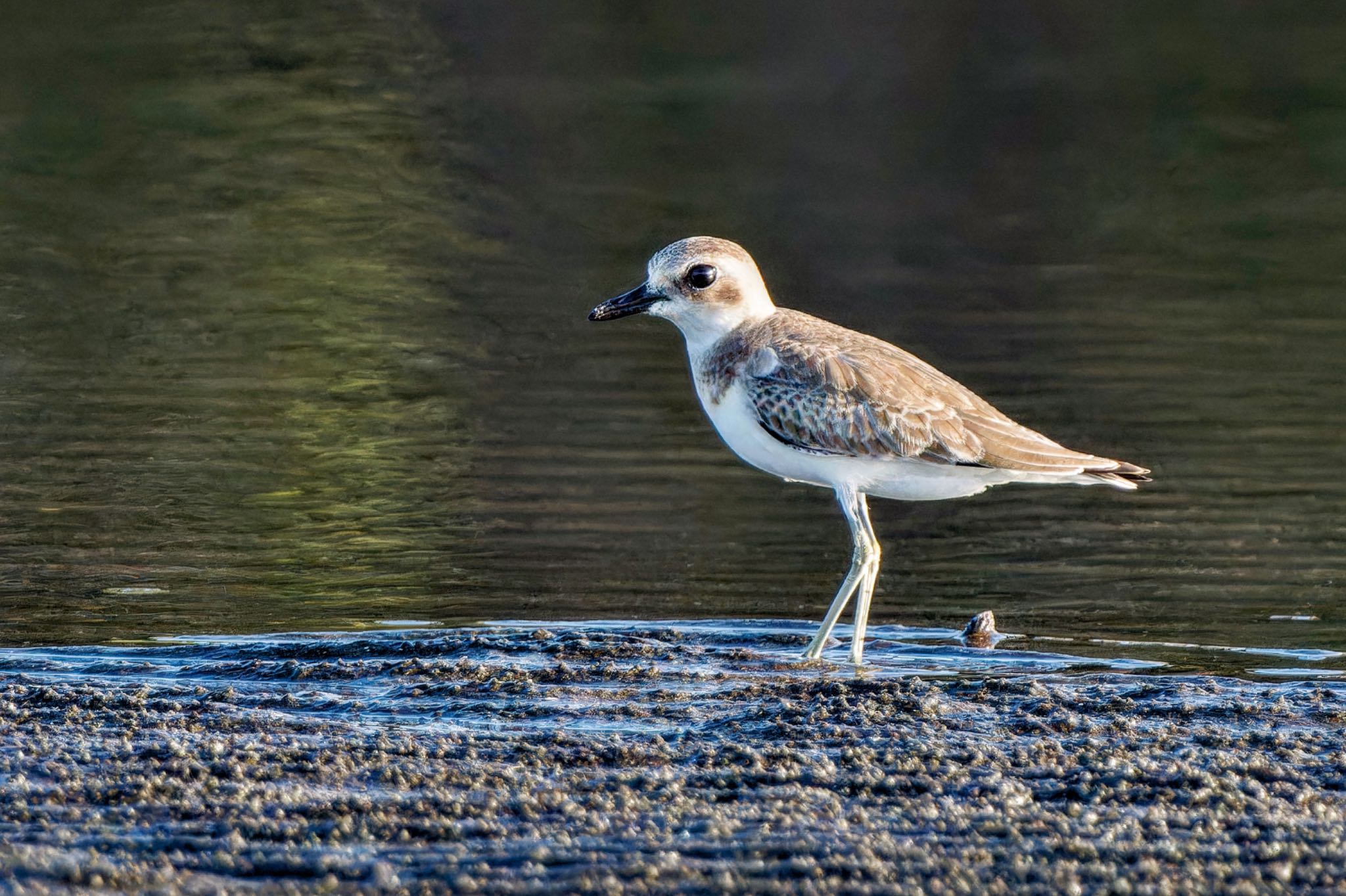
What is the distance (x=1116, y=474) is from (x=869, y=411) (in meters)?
1.23

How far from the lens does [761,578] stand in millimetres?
10508

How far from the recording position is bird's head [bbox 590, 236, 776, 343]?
975 centimetres

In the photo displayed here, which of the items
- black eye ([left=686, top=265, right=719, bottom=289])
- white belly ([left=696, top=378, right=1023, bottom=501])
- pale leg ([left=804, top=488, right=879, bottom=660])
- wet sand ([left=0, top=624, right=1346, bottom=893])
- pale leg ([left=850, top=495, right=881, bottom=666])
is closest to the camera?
wet sand ([left=0, top=624, right=1346, bottom=893])

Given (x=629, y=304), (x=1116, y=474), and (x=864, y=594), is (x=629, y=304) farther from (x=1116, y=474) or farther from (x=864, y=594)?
Result: (x=1116, y=474)

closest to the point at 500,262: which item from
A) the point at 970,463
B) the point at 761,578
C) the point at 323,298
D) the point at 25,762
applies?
the point at 323,298

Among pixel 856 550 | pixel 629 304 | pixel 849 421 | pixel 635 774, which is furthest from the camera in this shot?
pixel 629 304

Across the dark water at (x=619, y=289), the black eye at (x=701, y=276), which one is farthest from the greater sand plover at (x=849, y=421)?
the dark water at (x=619, y=289)

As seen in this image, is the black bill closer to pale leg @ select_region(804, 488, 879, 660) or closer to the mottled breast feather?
the mottled breast feather

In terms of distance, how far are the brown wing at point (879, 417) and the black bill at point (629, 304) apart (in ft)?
2.08

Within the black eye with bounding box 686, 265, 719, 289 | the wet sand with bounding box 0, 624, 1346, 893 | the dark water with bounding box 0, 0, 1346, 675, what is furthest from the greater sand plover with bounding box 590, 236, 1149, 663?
the wet sand with bounding box 0, 624, 1346, 893

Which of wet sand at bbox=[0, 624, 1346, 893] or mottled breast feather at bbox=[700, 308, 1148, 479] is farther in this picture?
mottled breast feather at bbox=[700, 308, 1148, 479]

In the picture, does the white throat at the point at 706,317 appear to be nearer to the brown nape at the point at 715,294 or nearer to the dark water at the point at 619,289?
the brown nape at the point at 715,294

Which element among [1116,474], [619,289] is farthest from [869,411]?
[619,289]

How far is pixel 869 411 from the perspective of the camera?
30.5 feet
